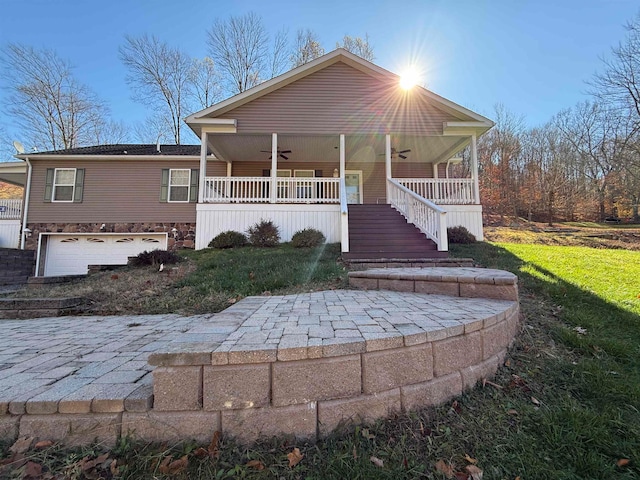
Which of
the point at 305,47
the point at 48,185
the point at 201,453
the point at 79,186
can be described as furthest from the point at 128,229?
the point at 305,47

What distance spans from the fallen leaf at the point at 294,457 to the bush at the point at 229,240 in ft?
23.5

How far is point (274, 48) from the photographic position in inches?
729

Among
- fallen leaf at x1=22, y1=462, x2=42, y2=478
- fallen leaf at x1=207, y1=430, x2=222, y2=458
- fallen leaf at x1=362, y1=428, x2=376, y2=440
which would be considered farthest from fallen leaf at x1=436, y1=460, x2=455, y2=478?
fallen leaf at x1=22, y1=462, x2=42, y2=478

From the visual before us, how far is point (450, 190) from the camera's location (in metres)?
9.23

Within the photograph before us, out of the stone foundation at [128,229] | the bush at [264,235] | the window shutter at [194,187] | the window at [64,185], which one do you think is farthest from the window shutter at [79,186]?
the bush at [264,235]

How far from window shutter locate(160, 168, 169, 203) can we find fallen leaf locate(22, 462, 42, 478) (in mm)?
10836

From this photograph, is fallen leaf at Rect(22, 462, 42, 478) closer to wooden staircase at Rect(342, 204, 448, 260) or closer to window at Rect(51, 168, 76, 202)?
wooden staircase at Rect(342, 204, 448, 260)

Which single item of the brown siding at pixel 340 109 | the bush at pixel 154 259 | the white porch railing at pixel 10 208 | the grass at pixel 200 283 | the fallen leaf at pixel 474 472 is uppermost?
the brown siding at pixel 340 109

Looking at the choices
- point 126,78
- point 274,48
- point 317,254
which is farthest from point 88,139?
point 317,254

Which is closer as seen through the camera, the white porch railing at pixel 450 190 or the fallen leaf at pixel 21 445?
the fallen leaf at pixel 21 445

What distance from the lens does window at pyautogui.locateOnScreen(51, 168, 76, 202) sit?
424 inches

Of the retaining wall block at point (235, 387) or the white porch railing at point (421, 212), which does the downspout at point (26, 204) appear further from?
the retaining wall block at point (235, 387)

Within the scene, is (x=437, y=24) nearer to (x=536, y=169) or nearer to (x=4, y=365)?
(x=4, y=365)

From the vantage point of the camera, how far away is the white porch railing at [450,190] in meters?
9.06
